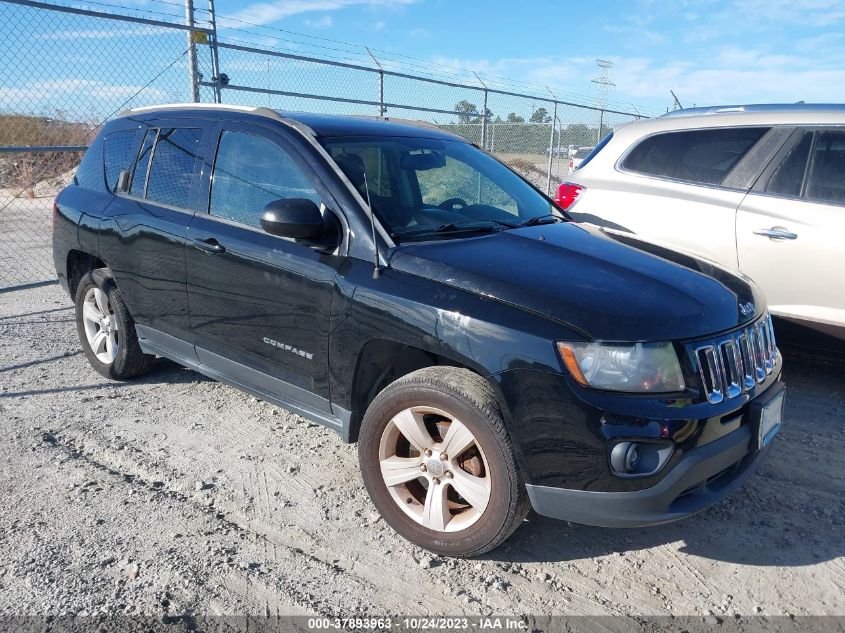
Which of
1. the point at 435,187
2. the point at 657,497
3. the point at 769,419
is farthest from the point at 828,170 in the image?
the point at 657,497

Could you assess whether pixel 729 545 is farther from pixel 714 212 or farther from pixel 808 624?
pixel 714 212

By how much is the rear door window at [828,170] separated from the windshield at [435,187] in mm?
1914

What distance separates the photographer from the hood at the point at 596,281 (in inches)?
101

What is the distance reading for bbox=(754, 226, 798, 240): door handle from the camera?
176 inches

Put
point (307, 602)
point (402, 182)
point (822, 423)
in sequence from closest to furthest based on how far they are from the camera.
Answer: point (307, 602) < point (402, 182) < point (822, 423)

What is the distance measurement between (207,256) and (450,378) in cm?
167

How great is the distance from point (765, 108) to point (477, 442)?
153 inches

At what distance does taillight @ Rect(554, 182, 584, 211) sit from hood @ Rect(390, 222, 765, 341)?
2.16m

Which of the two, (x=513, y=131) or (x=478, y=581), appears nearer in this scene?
(x=478, y=581)

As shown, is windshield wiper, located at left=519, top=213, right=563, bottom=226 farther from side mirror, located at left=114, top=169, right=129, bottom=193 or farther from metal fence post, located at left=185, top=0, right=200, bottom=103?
metal fence post, located at left=185, top=0, right=200, bottom=103

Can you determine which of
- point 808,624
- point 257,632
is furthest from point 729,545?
point 257,632

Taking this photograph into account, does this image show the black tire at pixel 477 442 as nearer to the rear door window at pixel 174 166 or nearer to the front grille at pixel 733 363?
the front grille at pixel 733 363

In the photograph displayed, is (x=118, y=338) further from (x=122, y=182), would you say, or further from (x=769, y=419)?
(x=769, y=419)

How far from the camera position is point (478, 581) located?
2732 mm
